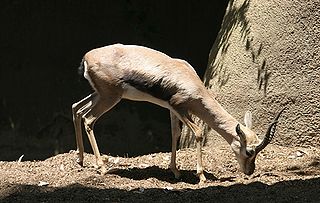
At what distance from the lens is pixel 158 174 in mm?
7910

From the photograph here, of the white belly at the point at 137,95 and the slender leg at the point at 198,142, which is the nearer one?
the slender leg at the point at 198,142

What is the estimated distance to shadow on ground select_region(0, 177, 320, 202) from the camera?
585 centimetres

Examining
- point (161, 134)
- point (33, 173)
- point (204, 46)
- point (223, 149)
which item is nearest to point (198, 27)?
point (204, 46)

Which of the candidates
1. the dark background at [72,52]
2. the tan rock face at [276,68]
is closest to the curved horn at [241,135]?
the tan rock face at [276,68]

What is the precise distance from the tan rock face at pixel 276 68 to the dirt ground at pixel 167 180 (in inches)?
13.4

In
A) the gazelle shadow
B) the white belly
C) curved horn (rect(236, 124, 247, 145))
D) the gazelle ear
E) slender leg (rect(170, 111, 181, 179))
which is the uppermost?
the white belly

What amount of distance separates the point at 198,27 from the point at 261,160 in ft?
15.6

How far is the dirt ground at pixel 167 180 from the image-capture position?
6.00 metres

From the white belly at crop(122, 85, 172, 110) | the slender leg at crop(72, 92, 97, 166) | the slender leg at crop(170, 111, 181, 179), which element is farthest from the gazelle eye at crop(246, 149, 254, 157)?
the slender leg at crop(72, 92, 97, 166)

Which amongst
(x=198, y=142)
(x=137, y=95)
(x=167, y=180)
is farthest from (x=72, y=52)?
(x=167, y=180)

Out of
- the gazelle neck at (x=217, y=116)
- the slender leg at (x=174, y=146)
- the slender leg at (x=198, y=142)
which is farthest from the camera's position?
the gazelle neck at (x=217, y=116)

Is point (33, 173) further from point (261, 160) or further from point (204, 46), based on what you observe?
point (204, 46)

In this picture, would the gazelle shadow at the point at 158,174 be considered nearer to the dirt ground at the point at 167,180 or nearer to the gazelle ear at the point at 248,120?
the dirt ground at the point at 167,180

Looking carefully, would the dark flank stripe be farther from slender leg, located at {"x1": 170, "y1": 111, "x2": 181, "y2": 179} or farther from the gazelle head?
the gazelle head
